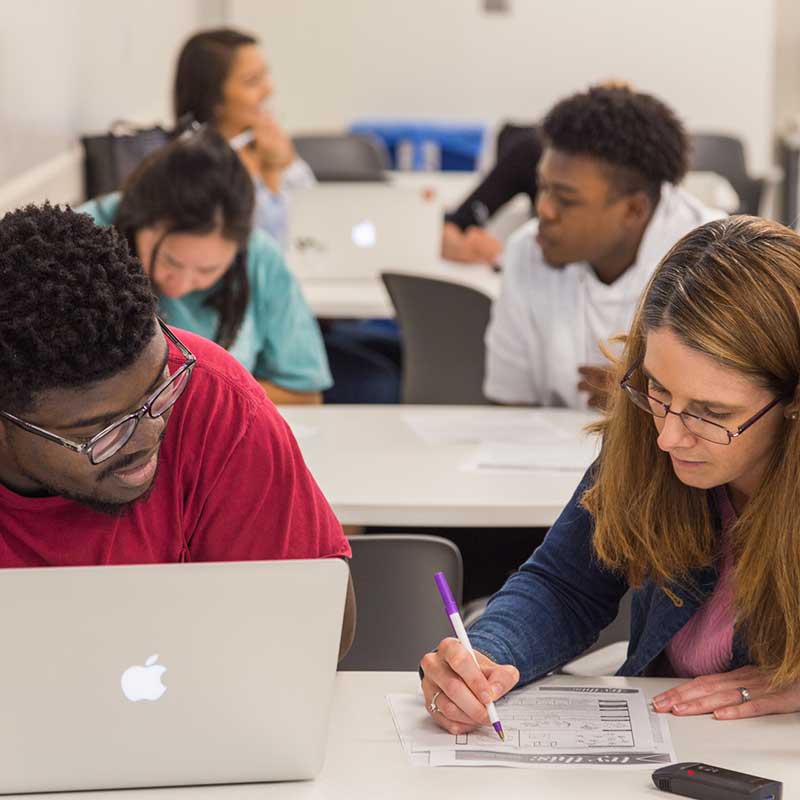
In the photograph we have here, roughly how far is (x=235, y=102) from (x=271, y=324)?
1.52m

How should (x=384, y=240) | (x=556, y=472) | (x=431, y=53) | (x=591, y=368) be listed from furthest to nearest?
(x=431, y=53) < (x=384, y=240) < (x=591, y=368) < (x=556, y=472)

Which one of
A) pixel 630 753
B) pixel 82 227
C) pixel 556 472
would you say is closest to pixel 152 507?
pixel 82 227

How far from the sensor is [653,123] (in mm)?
2939

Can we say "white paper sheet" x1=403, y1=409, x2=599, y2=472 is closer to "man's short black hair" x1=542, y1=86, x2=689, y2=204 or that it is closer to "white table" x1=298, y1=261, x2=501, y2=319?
"man's short black hair" x1=542, y1=86, x2=689, y2=204

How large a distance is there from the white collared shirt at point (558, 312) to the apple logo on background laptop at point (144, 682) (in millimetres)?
1863

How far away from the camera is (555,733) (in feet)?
4.98

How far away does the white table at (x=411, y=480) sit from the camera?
2312mm

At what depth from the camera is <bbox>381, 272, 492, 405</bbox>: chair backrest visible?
11.3 feet

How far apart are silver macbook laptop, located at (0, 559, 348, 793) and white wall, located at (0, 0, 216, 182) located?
229 cm

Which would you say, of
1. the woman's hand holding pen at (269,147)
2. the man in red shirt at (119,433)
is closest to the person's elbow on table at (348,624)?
the man in red shirt at (119,433)

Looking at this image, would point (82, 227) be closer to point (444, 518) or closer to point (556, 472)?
point (444, 518)

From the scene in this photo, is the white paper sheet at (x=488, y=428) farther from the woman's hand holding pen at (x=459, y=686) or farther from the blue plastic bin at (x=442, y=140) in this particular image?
the blue plastic bin at (x=442, y=140)

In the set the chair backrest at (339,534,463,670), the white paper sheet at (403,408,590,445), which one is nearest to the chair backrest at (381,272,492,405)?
the white paper sheet at (403,408,590,445)

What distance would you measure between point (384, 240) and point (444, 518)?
2.21m
